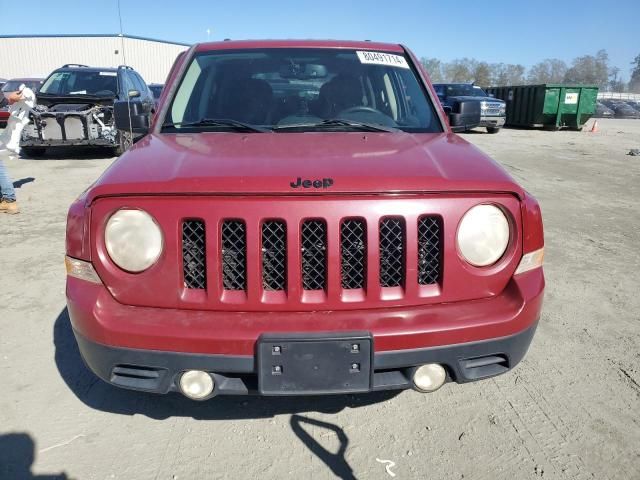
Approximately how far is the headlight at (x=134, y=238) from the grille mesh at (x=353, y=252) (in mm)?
703

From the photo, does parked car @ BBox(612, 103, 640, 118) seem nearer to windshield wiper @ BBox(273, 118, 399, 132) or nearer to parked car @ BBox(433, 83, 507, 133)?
parked car @ BBox(433, 83, 507, 133)

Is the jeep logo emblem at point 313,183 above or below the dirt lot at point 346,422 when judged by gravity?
Result: above

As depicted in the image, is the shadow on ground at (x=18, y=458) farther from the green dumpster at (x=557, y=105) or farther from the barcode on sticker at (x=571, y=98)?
the barcode on sticker at (x=571, y=98)

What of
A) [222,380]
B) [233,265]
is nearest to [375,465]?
[222,380]

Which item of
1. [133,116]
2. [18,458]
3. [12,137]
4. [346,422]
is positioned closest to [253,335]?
[346,422]

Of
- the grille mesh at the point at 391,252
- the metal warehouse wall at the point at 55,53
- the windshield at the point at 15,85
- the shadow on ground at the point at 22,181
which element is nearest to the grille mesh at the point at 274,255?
the grille mesh at the point at 391,252

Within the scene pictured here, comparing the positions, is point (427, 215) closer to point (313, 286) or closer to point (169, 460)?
point (313, 286)

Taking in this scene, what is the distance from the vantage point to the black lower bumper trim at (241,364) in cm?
188

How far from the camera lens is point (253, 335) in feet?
6.08

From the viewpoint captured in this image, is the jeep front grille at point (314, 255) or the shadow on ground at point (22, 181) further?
the shadow on ground at point (22, 181)

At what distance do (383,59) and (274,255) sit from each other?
197cm

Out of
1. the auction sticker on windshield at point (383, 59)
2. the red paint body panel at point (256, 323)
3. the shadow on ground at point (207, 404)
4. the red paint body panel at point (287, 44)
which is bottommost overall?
the shadow on ground at point (207, 404)

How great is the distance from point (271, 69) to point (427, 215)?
179cm

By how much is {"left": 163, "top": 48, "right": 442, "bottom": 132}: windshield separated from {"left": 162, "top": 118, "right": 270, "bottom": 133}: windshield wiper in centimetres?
1
